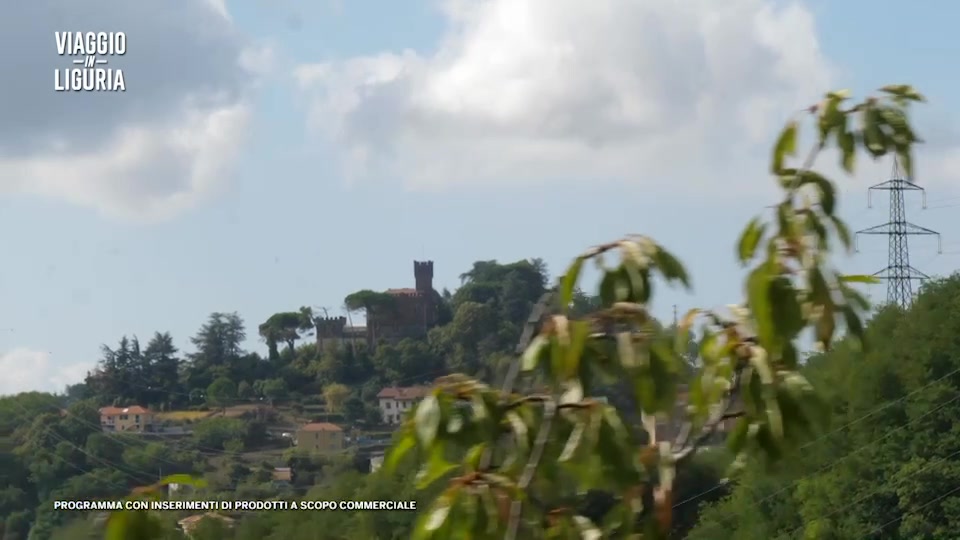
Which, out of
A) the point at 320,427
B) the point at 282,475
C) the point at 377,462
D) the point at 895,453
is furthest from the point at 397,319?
the point at 377,462

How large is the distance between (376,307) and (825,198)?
40833 millimetres

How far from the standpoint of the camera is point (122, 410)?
37250 mm

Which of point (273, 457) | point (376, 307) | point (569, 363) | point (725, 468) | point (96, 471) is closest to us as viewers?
point (569, 363)

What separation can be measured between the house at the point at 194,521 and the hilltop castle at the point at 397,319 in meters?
35.0

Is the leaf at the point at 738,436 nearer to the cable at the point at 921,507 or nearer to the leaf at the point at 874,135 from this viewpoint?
the leaf at the point at 874,135

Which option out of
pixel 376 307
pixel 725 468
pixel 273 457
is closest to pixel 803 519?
pixel 273 457

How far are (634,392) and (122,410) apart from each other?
36.3 metres

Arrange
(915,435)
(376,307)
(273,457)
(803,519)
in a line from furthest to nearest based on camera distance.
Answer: (376,307), (273,457), (915,435), (803,519)

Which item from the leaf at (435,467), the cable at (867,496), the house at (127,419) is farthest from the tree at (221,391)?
the leaf at (435,467)

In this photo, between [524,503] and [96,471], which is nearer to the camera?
[524,503]

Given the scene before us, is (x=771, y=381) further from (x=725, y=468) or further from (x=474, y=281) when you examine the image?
(x=474, y=281)

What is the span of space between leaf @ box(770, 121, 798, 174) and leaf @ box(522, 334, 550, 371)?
52cm

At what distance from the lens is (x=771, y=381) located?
229 cm

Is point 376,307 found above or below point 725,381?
above
